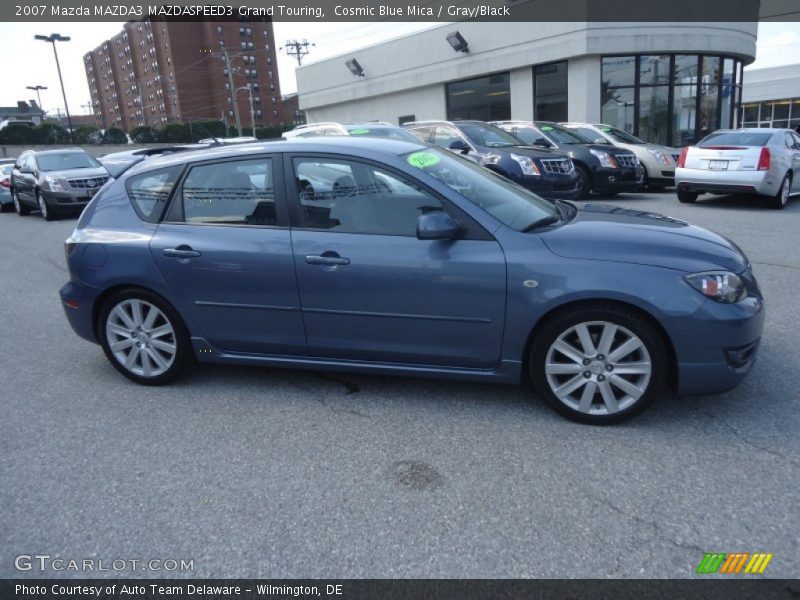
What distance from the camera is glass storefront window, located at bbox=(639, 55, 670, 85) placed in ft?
73.2

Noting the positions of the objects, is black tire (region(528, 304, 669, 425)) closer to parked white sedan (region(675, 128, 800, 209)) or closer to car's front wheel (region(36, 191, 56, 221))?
parked white sedan (region(675, 128, 800, 209))

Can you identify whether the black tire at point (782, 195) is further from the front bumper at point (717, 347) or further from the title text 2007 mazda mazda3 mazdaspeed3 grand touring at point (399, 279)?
the front bumper at point (717, 347)

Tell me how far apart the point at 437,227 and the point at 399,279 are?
0.39 metres

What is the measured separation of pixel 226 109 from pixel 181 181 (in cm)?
11250

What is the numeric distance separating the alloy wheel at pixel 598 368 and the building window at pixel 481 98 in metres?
24.2

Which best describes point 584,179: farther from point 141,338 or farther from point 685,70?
point 685,70

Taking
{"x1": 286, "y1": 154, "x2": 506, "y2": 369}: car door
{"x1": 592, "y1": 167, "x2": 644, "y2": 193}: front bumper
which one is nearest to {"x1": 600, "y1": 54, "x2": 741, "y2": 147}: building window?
{"x1": 592, "y1": 167, "x2": 644, "y2": 193}: front bumper

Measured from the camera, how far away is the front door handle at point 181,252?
4098 mm

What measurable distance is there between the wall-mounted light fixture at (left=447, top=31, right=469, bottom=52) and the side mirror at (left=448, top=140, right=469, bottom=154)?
16675mm

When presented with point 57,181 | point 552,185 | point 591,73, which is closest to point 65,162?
point 57,181

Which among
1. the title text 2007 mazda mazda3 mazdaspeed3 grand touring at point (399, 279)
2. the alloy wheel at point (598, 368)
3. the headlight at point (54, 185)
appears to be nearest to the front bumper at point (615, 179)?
the title text 2007 mazda mazda3 mazdaspeed3 grand touring at point (399, 279)

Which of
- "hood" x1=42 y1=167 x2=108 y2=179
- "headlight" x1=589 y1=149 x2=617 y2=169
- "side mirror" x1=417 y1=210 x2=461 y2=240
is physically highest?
"hood" x1=42 y1=167 x2=108 y2=179
